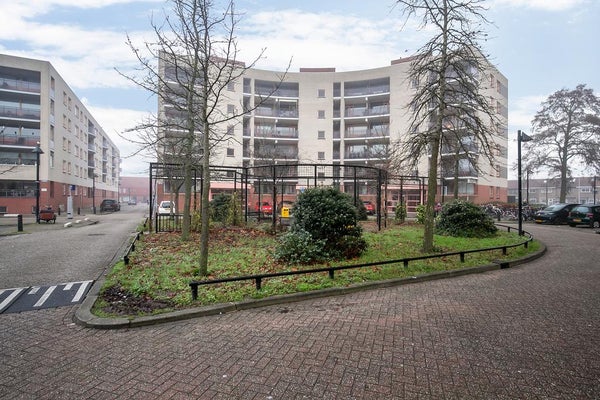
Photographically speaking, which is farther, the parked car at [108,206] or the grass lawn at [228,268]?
the parked car at [108,206]

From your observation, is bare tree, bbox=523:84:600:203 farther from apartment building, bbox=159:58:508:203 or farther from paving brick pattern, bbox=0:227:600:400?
paving brick pattern, bbox=0:227:600:400

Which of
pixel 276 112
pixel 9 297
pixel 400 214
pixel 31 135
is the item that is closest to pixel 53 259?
pixel 9 297

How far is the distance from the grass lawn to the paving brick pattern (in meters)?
0.62

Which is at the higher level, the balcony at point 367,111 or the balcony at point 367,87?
the balcony at point 367,87

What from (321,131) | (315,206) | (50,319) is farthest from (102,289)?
(321,131)

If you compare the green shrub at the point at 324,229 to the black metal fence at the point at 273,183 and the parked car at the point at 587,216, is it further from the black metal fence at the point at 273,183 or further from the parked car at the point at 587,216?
the parked car at the point at 587,216

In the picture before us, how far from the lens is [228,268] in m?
7.50

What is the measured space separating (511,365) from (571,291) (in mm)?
3996

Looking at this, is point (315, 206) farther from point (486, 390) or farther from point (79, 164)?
point (79, 164)

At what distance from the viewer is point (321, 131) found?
49344mm

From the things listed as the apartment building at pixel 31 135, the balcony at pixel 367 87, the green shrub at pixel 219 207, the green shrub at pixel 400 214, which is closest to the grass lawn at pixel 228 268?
the green shrub at pixel 219 207

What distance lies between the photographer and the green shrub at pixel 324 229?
8.05 meters

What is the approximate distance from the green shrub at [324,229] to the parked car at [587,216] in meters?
18.7

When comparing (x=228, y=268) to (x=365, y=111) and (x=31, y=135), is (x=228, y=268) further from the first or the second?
(x=365, y=111)
